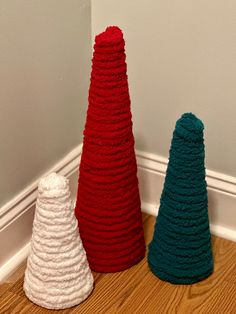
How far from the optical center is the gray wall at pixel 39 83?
1.22 m

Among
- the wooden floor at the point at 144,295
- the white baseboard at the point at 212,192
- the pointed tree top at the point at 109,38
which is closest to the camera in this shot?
the pointed tree top at the point at 109,38

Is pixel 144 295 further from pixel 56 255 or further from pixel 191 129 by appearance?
pixel 191 129

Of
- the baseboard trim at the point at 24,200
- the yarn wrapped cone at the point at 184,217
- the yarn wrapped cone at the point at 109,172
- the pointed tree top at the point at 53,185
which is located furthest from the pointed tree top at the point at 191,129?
the baseboard trim at the point at 24,200

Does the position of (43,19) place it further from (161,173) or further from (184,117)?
(161,173)

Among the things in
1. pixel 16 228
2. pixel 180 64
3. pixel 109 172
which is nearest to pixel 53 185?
pixel 109 172

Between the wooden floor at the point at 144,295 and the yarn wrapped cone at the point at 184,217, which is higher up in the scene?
the yarn wrapped cone at the point at 184,217

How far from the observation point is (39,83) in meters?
1.31

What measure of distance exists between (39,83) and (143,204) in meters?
0.43

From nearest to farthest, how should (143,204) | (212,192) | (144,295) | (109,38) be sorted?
1. (109,38)
2. (144,295)
3. (212,192)
4. (143,204)

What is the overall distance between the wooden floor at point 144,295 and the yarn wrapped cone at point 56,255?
0.03m

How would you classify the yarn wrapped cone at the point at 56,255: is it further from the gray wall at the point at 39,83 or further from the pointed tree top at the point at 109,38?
the pointed tree top at the point at 109,38

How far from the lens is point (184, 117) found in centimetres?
118

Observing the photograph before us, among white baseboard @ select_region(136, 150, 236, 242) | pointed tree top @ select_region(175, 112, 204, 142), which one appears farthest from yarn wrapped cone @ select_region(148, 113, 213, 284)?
white baseboard @ select_region(136, 150, 236, 242)

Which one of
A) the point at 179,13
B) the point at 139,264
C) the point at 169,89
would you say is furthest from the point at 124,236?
the point at 179,13
